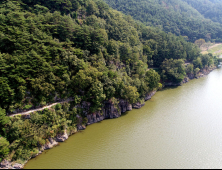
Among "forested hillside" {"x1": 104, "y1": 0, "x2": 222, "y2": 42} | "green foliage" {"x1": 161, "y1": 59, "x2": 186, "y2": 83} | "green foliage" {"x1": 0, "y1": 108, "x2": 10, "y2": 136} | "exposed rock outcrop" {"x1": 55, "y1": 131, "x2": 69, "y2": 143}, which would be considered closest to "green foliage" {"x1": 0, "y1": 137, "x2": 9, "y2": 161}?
"green foliage" {"x1": 0, "y1": 108, "x2": 10, "y2": 136}

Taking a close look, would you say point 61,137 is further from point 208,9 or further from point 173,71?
point 208,9

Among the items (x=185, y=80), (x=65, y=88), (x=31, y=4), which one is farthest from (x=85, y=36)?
(x=185, y=80)

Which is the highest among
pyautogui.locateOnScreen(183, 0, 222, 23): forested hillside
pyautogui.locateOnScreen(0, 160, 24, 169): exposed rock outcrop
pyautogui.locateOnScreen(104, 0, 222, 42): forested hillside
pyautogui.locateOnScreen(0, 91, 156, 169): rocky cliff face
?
pyautogui.locateOnScreen(183, 0, 222, 23): forested hillside

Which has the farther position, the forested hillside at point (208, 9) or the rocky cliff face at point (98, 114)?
the forested hillside at point (208, 9)

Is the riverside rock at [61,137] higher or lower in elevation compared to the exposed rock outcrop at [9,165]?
higher

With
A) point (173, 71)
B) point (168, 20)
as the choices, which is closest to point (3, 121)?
point (173, 71)

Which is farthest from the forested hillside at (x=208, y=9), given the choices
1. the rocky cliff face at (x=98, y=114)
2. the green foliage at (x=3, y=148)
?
the green foliage at (x=3, y=148)

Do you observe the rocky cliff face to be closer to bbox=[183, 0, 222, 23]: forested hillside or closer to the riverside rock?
the riverside rock

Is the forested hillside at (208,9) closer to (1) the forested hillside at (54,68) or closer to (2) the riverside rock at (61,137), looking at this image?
(1) the forested hillside at (54,68)

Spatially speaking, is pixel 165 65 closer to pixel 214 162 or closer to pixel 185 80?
pixel 185 80

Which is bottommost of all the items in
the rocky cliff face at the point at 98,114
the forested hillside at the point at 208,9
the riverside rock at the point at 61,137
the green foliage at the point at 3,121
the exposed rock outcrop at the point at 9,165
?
the exposed rock outcrop at the point at 9,165
